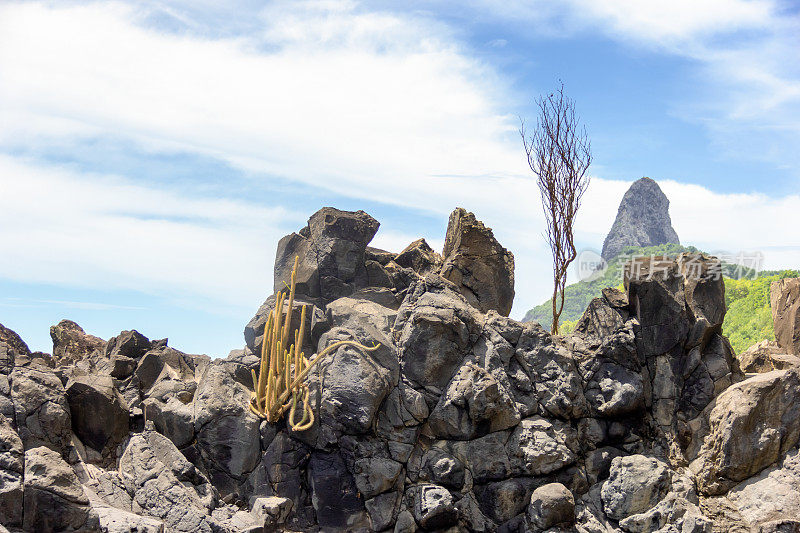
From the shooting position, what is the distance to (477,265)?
1253 cm

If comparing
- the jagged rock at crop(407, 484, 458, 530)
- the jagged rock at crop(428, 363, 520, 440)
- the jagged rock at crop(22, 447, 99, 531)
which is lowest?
the jagged rock at crop(407, 484, 458, 530)

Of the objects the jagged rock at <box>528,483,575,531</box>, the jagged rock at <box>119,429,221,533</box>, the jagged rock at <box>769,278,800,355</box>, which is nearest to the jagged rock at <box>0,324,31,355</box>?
the jagged rock at <box>119,429,221,533</box>

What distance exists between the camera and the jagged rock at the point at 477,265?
12.4 m

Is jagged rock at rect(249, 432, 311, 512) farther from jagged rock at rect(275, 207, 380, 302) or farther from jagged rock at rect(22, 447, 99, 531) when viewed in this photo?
jagged rock at rect(275, 207, 380, 302)

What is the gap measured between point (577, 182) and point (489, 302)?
9.95 ft

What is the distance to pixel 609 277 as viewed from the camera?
48.6 m

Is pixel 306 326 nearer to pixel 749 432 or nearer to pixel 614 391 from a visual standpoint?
pixel 614 391

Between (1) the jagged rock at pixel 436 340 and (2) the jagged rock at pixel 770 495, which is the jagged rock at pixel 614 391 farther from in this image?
(1) the jagged rock at pixel 436 340

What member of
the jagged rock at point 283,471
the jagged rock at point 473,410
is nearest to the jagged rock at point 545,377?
the jagged rock at point 473,410

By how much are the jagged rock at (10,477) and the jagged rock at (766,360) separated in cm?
1047

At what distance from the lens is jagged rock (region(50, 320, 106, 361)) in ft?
43.9

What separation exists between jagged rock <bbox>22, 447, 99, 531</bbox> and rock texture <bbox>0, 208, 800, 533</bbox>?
1.93ft

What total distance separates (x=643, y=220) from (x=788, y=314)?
185 feet

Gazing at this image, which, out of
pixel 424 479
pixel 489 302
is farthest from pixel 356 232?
pixel 424 479
